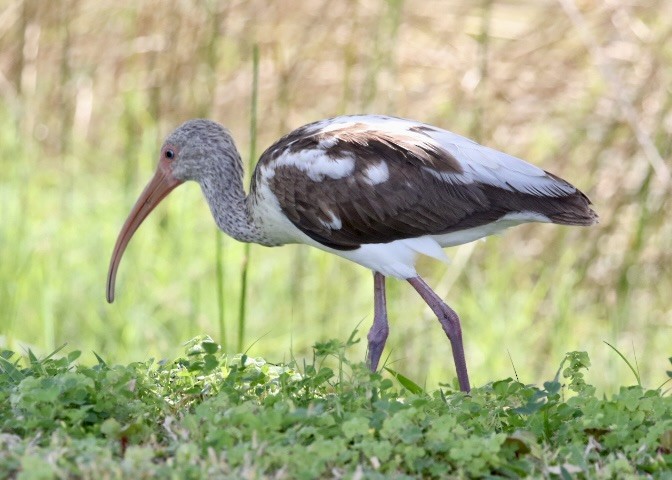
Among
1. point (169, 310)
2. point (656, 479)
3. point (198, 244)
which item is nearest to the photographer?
point (656, 479)

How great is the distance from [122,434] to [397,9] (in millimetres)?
4006

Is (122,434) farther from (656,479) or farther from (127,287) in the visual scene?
(127,287)

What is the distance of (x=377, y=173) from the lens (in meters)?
5.55

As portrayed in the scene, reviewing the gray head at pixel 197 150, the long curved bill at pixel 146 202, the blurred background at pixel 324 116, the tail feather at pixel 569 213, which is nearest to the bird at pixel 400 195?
the tail feather at pixel 569 213

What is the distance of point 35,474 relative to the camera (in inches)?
131

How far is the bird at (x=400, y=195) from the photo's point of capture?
546 cm

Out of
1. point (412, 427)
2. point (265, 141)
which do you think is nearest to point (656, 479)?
point (412, 427)

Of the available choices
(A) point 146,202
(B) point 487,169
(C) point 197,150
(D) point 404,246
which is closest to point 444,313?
(D) point 404,246

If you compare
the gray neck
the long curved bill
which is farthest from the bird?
the long curved bill

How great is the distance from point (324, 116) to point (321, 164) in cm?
410

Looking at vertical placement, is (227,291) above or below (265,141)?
below

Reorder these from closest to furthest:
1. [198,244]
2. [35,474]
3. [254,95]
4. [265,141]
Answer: [35,474]
[254,95]
[198,244]
[265,141]

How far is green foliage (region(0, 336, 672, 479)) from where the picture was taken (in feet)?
12.0

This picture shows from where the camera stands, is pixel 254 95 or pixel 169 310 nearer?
pixel 254 95
